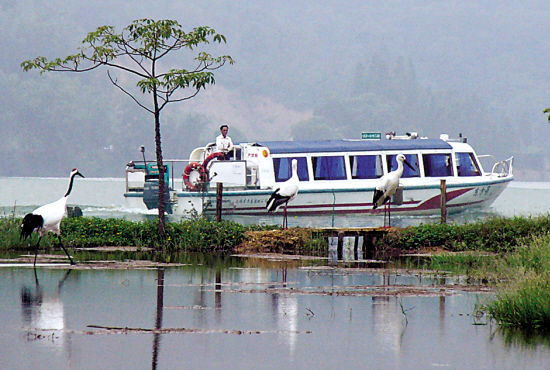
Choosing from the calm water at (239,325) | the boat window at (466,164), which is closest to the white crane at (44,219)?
the calm water at (239,325)

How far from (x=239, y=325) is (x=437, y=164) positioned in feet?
93.6

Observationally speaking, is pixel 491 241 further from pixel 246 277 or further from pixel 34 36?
pixel 34 36

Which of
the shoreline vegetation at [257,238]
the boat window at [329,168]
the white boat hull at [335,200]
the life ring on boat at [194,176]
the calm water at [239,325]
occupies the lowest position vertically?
the calm water at [239,325]

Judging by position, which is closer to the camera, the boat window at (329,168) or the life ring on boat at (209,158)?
the life ring on boat at (209,158)

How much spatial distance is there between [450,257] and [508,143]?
570 feet

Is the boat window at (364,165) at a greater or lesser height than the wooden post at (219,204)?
greater

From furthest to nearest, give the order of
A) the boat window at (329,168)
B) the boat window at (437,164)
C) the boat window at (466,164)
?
the boat window at (466,164), the boat window at (437,164), the boat window at (329,168)

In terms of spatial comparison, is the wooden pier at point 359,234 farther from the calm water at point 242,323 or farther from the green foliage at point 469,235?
the calm water at point 242,323

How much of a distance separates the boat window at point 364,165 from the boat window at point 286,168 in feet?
5.92

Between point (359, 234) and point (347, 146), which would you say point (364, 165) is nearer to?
point (347, 146)

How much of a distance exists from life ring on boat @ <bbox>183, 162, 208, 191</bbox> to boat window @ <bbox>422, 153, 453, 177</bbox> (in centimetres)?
887

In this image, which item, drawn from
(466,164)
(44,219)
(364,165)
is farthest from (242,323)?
(466,164)

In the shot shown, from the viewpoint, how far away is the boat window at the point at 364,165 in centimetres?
3966

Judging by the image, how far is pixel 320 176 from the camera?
39.3 metres
